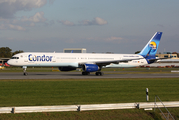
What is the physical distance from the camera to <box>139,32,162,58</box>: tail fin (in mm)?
51156

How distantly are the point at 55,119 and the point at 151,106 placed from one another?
601 centimetres

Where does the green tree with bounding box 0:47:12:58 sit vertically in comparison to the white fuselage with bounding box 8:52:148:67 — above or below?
above

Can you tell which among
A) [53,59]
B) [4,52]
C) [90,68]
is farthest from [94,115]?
[4,52]

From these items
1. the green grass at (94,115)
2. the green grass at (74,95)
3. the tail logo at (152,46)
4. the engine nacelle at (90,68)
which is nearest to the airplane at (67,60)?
the engine nacelle at (90,68)

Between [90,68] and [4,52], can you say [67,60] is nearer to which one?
[90,68]

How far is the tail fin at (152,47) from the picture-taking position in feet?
168

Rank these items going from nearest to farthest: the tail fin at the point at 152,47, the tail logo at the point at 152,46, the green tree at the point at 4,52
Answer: the tail fin at the point at 152,47
the tail logo at the point at 152,46
the green tree at the point at 4,52

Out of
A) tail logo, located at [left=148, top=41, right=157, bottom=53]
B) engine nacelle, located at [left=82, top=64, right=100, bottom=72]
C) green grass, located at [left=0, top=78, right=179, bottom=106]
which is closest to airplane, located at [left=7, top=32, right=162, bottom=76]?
engine nacelle, located at [left=82, top=64, right=100, bottom=72]

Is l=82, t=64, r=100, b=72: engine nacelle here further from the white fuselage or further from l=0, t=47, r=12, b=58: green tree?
l=0, t=47, r=12, b=58: green tree

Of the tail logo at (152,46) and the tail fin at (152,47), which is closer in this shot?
the tail fin at (152,47)

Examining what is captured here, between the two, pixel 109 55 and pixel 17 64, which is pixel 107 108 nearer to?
pixel 17 64

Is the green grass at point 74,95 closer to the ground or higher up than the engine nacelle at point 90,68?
closer to the ground

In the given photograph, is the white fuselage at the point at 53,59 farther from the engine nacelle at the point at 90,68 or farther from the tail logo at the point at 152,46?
the tail logo at the point at 152,46

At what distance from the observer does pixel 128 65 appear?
162 feet
